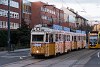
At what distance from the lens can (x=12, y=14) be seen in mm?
83875

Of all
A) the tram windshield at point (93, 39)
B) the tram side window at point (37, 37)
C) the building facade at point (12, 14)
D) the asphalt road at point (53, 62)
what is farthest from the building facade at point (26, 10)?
the tram side window at point (37, 37)

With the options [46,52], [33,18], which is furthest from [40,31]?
[33,18]

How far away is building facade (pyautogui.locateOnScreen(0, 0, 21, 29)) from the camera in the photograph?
257 feet

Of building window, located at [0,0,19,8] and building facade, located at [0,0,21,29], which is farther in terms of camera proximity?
building window, located at [0,0,19,8]

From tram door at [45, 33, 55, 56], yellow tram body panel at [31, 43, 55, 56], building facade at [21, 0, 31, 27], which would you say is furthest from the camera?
building facade at [21, 0, 31, 27]

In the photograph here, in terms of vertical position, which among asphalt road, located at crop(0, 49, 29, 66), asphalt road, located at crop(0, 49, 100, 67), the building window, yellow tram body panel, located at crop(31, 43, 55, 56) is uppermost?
the building window

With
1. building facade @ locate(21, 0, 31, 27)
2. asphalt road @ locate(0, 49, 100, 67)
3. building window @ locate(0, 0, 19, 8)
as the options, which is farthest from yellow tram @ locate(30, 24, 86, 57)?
building facade @ locate(21, 0, 31, 27)

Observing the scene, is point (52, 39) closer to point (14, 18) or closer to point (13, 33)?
point (13, 33)

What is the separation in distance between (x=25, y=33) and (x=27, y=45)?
2602mm

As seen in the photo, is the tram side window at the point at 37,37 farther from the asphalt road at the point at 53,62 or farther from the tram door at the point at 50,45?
the asphalt road at the point at 53,62

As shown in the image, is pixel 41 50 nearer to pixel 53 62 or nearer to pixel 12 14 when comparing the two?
pixel 53 62

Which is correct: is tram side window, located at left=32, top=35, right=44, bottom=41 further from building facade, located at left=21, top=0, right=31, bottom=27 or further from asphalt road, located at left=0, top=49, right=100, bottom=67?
building facade, located at left=21, top=0, right=31, bottom=27

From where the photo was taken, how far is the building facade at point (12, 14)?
78.3 meters

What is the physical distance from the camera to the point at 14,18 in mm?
85312
